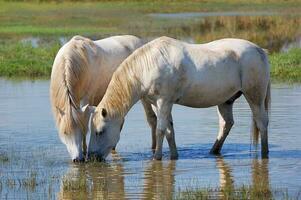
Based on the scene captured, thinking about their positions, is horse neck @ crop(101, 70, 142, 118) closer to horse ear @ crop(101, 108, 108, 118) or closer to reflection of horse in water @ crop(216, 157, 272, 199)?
horse ear @ crop(101, 108, 108, 118)

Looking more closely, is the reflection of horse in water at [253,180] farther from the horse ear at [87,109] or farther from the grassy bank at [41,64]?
the grassy bank at [41,64]

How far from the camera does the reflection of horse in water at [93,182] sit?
9469mm

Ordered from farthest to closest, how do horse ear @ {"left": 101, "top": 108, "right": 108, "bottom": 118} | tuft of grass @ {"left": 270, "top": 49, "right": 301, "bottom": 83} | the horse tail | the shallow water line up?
tuft of grass @ {"left": 270, "top": 49, "right": 301, "bottom": 83} → the horse tail → horse ear @ {"left": 101, "top": 108, "right": 108, "bottom": 118} → the shallow water

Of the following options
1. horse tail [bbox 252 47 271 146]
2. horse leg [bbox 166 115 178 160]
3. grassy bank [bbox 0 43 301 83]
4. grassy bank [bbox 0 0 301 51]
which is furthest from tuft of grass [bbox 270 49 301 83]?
horse leg [bbox 166 115 178 160]

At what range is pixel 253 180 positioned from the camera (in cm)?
1030

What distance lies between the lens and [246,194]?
9.10 meters

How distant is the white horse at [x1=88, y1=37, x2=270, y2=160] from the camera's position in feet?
37.9

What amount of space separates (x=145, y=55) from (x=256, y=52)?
1621mm

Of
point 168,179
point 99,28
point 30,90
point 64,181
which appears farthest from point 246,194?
point 99,28

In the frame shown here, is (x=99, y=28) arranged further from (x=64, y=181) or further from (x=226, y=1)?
(x=64, y=181)

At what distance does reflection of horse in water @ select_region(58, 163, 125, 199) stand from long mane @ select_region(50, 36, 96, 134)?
60cm

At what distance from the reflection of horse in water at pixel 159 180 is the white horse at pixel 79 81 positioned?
3.42ft

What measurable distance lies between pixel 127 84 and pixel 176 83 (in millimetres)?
660

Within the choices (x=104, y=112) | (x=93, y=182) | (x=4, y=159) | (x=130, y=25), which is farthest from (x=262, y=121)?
(x=130, y=25)
